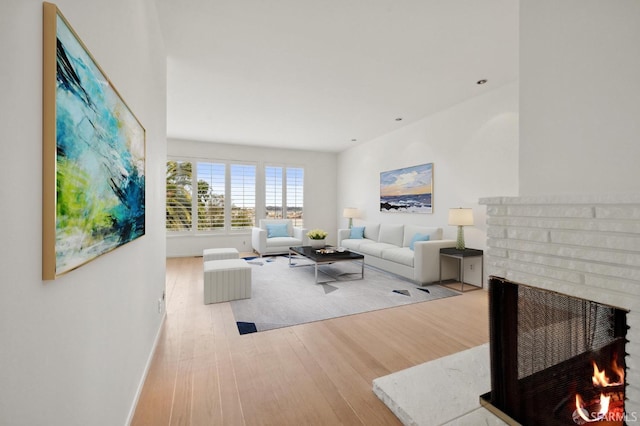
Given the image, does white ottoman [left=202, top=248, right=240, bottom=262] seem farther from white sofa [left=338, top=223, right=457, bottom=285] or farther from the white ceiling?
white sofa [left=338, top=223, right=457, bottom=285]

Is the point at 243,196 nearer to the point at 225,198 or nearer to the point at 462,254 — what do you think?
the point at 225,198

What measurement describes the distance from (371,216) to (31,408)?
6163 millimetres

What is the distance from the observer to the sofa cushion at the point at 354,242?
5613 millimetres

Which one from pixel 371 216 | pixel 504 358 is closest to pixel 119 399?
pixel 504 358

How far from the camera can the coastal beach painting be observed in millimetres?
4934

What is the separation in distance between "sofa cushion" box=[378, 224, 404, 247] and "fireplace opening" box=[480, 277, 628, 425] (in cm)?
380

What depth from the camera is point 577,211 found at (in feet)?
3.95

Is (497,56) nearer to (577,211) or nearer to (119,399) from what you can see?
(577,211)

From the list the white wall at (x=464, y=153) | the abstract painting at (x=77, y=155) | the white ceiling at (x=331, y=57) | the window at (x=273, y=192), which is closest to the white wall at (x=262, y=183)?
the window at (x=273, y=192)

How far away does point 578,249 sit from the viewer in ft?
3.96

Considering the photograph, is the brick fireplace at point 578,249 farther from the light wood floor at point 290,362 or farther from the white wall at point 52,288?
the white wall at point 52,288

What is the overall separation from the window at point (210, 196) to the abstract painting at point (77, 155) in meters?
5.48

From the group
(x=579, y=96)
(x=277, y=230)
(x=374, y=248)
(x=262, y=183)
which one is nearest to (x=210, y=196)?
(x=262, y=183)

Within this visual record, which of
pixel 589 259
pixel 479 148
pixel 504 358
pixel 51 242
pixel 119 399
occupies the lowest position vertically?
pixel 119 399
